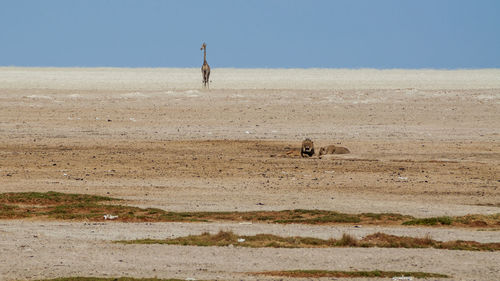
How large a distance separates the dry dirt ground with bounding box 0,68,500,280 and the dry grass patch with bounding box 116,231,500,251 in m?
0.36

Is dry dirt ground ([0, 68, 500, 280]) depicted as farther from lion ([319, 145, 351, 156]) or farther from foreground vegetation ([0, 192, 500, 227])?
lion ([319, 145, 351, 156])

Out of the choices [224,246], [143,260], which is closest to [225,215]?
[224,246]

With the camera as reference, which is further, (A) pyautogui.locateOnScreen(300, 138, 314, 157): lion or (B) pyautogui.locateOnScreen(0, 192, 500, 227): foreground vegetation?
(A) pyautogui.locateOnScreen(300, 138, 314, 157): lion

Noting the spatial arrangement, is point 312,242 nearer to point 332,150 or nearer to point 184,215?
point 184,215

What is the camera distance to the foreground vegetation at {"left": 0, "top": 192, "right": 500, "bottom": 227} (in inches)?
690

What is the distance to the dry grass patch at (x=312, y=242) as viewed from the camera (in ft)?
48.6

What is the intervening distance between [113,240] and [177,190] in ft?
23.0

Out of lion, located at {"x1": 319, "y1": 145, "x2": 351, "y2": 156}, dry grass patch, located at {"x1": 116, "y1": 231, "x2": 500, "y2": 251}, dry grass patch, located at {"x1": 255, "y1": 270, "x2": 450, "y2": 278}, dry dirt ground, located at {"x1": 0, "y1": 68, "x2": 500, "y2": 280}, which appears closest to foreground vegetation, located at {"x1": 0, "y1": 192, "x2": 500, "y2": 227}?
dry dirt ground, located at {"x1": 0, "y1": 68, "x2": 500, "y2": 280}

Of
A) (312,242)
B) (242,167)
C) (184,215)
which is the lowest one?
(242,167)

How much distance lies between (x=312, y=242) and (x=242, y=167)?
1144cm

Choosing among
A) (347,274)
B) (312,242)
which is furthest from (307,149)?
(347,274)

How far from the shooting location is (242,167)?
86.8ft

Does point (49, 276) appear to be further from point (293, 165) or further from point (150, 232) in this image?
point (293, 165)

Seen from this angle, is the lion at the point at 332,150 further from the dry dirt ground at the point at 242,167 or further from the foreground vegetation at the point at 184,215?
the foreground vegetation at the point at 184,215
